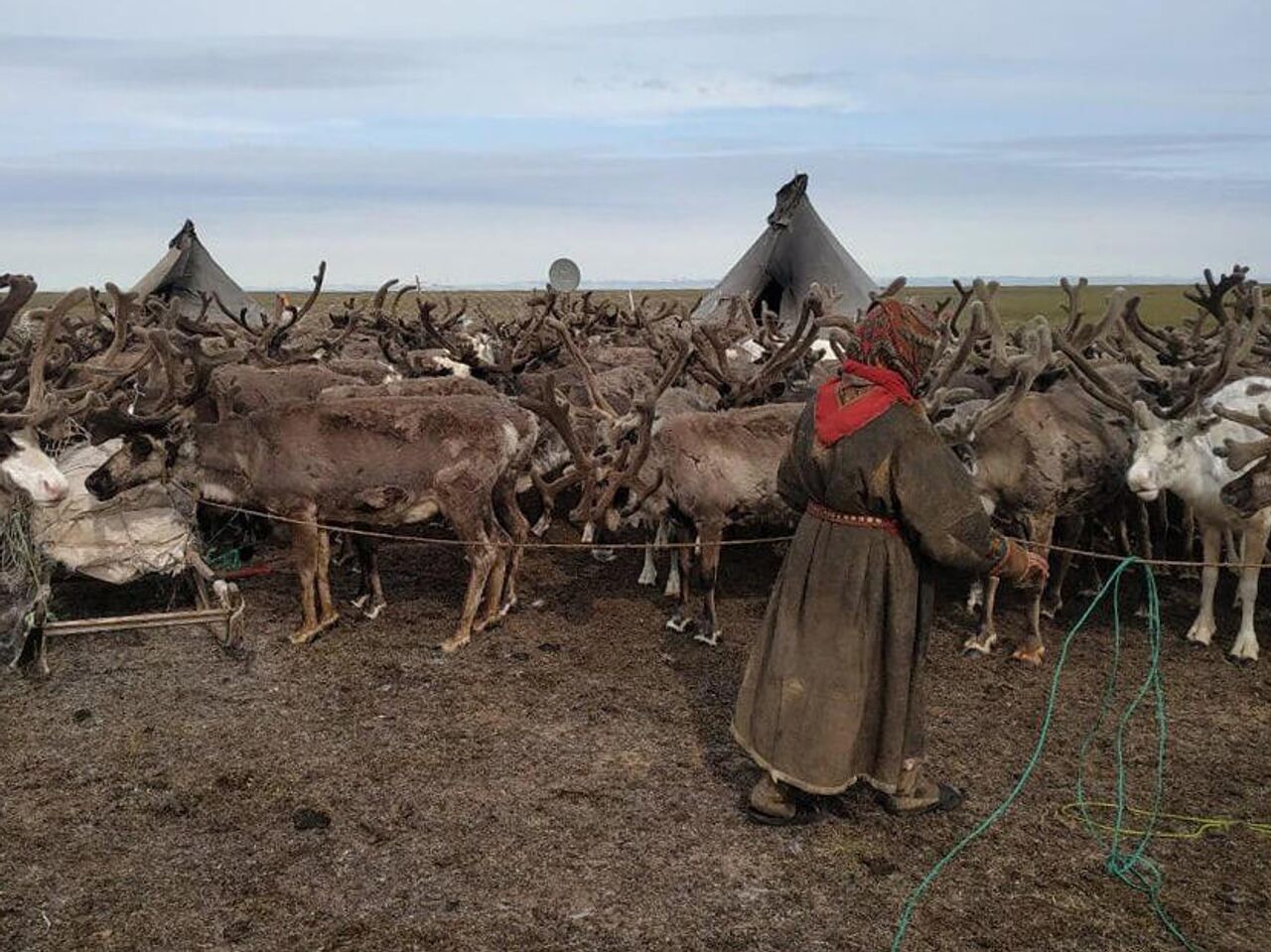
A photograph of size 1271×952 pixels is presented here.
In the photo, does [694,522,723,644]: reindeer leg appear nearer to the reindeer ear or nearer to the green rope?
the green rope

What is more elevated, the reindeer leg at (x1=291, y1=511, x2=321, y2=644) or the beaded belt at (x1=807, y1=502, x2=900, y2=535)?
the beaded belt at (x1=807, y1=502, x2=900, y2=535)

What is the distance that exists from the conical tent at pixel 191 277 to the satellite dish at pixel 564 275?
25.7 ft

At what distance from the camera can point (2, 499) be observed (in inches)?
259

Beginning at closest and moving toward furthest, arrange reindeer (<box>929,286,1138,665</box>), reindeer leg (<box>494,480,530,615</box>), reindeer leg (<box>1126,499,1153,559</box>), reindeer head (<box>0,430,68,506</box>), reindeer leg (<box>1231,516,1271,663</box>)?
reindeer head (<box>0,430,68,506</box>), reindeer leg (<box>1231,516,1271,663</box>), reindeer (<box>929,286,1138,665</box>), reindeer leg (<box>494,480,530,615</box>), reindeer leg (<box>1126,499,1153,559</box>)

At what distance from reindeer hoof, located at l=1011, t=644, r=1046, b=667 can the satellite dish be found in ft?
48.5

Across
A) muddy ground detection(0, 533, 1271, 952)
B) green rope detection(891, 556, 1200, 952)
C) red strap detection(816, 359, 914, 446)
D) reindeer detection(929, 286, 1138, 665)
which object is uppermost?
red strap detection(816, 359, 914, 446)

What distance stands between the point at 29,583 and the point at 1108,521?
A: 313 inches

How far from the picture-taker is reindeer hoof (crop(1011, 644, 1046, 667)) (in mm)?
6926

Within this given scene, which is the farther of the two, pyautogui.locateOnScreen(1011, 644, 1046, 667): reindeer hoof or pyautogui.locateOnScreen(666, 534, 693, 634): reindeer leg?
pyautogui.locateOnScreen(666, 534, 693, 634): reindeer leg

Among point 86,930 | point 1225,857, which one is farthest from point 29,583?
point 1225,857

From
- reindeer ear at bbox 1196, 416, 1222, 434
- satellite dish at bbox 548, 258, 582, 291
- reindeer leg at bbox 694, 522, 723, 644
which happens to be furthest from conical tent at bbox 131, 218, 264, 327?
reindeer ear at bbox 1196, 416, 1222, 434

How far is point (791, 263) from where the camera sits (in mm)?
23094

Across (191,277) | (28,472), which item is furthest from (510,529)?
(191,277)

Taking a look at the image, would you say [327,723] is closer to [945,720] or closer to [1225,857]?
[945,720]
